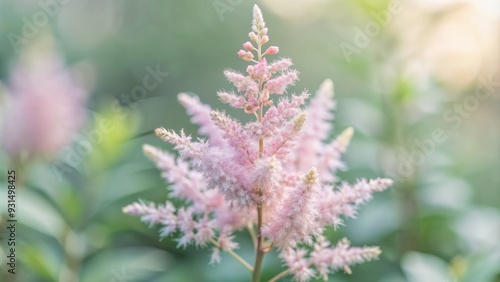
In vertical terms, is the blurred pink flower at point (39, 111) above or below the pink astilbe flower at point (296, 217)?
above

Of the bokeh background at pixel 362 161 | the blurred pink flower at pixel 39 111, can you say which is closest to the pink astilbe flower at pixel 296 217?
the bokeh background at pixel 362 161

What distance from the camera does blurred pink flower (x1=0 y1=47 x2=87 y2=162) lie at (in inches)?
74.2

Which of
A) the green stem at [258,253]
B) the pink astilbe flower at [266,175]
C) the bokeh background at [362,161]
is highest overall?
the bokeh background at [362,161]

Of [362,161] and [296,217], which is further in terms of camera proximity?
[362,161]

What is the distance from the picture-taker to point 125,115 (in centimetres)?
224

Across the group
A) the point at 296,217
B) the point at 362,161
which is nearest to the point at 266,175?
the point at 296,217

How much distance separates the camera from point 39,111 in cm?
195

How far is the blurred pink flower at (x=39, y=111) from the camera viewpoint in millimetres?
1885

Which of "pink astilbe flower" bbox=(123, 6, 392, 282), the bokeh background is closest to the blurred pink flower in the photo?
the bokeh background

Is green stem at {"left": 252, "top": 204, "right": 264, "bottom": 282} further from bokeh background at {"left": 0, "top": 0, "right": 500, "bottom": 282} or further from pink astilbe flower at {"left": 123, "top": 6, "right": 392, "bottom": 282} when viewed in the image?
bokeh background at {"left": 0, "top": 0, "right": 500, "bottom": 282}

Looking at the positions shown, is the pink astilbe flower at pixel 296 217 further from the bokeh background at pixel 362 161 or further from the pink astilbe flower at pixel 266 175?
the bokeh background at pixel 362 161

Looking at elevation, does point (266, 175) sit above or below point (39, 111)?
below

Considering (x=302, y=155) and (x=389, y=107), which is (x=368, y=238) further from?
(x=302, y=155)

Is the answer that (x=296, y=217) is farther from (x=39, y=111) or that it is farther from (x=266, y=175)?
(x=39, y=111)
